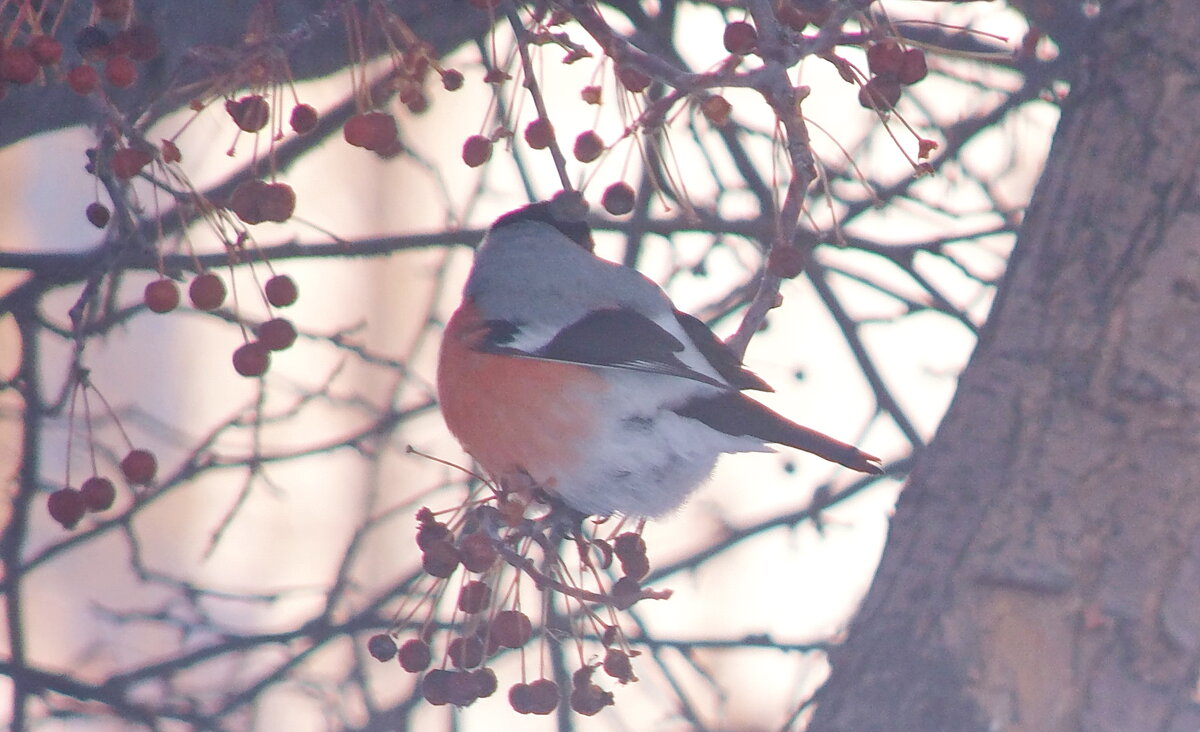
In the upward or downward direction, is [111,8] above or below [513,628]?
above

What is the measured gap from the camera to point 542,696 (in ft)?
7.88

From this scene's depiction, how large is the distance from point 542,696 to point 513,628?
0.19 meters

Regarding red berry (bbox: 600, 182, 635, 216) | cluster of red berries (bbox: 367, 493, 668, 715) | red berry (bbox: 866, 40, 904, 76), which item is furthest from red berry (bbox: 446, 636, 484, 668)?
red berry (bbox: 866, 40, 904, 76)

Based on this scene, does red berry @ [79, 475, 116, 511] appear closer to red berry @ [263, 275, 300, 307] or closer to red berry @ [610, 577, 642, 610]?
red berry @ [263, 275, 300, 307]

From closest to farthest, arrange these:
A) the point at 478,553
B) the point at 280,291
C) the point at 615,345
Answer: the point at 478,553, the point at 280,291, the point at 615,345

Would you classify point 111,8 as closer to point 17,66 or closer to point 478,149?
point 17,66

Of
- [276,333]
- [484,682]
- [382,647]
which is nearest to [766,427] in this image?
[484,682]

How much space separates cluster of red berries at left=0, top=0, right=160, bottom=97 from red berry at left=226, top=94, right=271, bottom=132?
0.16 metres

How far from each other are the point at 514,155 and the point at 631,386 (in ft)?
2.53

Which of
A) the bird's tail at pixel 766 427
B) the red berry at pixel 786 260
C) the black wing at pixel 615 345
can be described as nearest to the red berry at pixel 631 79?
the red berry at pixel 786 260

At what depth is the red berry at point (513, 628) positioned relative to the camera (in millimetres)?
2277

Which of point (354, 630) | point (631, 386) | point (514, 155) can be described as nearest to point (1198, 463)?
point (631, 386)

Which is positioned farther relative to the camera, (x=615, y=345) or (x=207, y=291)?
(x=615, y=345)

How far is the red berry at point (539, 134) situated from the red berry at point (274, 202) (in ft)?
1.54
